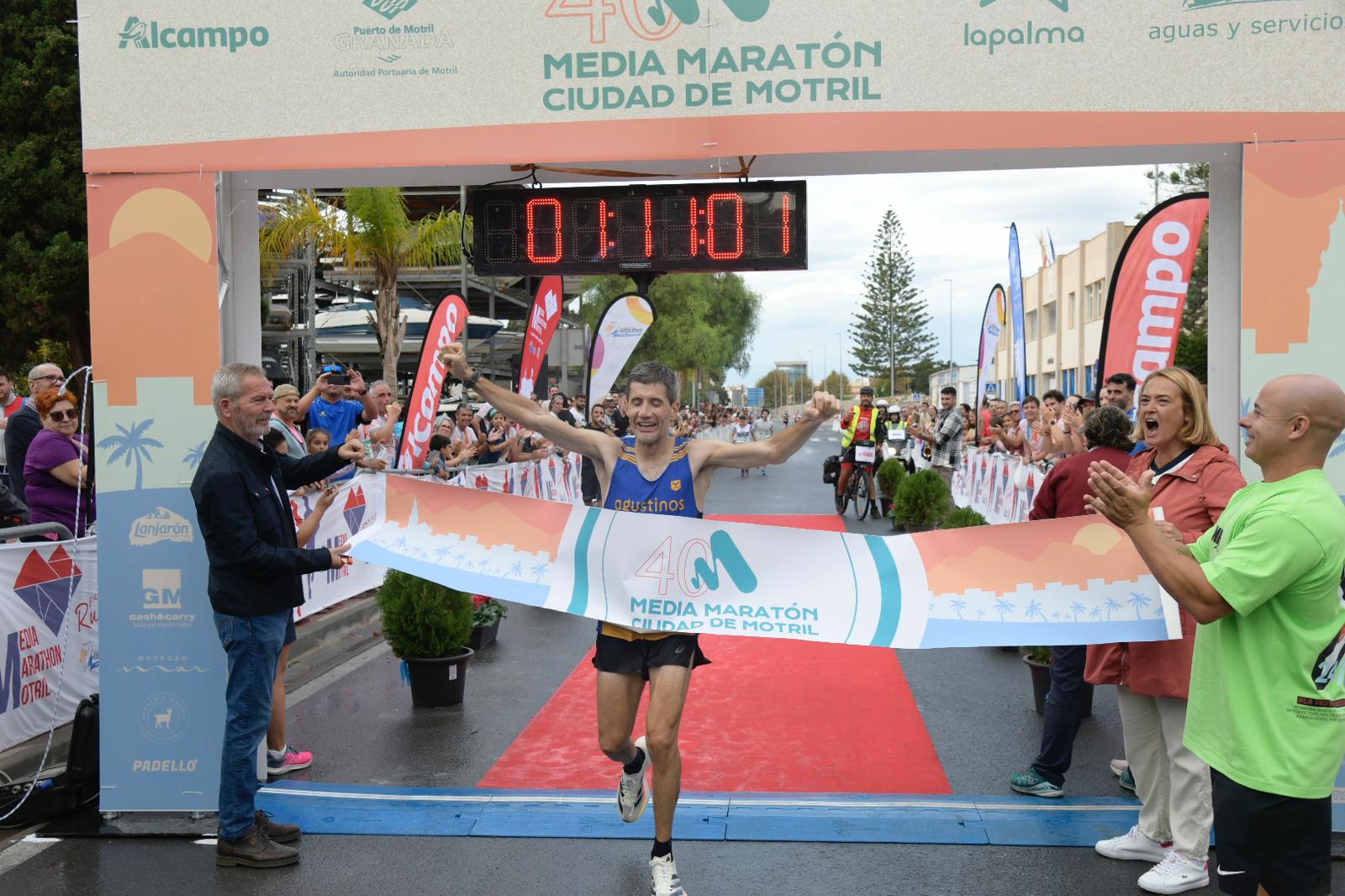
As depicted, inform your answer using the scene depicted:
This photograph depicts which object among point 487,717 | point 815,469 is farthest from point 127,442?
point 815,469

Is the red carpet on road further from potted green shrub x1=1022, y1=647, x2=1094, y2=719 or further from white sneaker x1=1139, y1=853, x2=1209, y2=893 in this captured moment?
white sneaker x1=1139, y1=853, x2=1209, y2=893

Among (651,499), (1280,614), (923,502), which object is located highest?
(651,499)

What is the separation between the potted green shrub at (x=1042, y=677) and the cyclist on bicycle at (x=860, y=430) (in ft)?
35.9

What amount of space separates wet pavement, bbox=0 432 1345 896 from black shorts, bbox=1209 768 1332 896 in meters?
1.42

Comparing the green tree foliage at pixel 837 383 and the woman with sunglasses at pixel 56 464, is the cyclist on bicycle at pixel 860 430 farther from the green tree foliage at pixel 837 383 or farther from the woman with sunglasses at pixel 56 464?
the green tree foliage at pixel 837 383

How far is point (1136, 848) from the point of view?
16.0 feet

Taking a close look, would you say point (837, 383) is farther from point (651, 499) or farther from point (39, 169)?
point (651, 499)

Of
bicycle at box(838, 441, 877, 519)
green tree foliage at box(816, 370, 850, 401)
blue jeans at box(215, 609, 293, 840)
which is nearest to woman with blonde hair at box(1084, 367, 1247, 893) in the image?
blue jeans at box(215, 609, 293, 840)

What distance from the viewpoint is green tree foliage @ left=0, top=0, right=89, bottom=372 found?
2239cm

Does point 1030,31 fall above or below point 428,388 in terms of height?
above

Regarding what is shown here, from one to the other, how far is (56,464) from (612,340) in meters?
9.20

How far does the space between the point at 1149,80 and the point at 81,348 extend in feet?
83.2

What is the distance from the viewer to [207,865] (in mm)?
5016

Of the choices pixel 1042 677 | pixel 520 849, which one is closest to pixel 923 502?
pixel 1042 677
